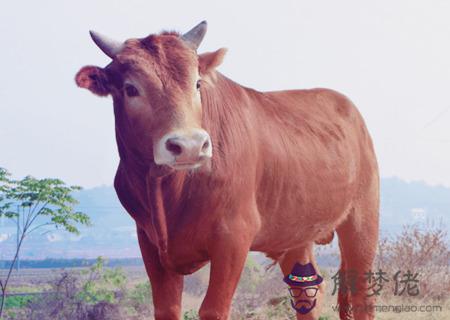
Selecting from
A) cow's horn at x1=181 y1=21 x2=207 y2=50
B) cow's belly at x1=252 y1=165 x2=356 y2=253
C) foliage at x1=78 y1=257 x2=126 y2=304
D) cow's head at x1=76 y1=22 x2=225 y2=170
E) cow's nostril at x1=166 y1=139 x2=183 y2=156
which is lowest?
foliage at x1=78 y1=257 x2=126 y2=304

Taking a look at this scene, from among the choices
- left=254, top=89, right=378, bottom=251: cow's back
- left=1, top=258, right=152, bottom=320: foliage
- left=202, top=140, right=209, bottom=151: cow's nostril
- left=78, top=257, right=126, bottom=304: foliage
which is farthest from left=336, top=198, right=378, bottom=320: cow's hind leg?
left=78, top=257, right=126, bottom=304: foliage

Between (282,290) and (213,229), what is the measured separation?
20.9 ft

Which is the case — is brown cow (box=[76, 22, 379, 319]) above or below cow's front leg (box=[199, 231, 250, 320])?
above

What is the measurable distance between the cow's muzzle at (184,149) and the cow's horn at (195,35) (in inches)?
33.7

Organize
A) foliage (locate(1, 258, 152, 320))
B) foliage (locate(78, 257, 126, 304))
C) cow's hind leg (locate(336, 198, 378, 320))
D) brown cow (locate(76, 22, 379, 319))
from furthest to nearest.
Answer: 1. foliage (locate(78, 257, 126, 304))
2. foliage (locate(1, 258, 152, 320))
3. cow's hind leg (locate(336, 198, 378, 320))
4. brown cow (locate(76, 22, 379, 319))

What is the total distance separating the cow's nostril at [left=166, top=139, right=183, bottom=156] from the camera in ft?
14.0

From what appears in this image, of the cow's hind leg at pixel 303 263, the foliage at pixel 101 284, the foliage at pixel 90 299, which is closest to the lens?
the cow's hind leg at pixel 303 263

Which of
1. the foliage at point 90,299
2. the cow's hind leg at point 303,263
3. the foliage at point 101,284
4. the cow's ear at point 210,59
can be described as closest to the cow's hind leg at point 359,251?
the cow's hind leg at point 303,263

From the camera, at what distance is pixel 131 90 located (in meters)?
4.71

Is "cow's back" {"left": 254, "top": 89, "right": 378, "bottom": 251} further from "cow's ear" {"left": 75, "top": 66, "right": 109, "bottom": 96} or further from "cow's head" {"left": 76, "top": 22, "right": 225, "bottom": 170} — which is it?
"cow's ear" {"left": 75, "top": 66, "right": 109, "bottom": 96}

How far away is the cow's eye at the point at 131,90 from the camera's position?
4.68 metres

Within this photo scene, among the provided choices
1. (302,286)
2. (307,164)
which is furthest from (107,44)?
(302,286)

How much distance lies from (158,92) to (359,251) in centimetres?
302

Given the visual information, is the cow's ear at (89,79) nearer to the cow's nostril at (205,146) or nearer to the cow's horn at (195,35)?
the cow's horn at (195,35)
